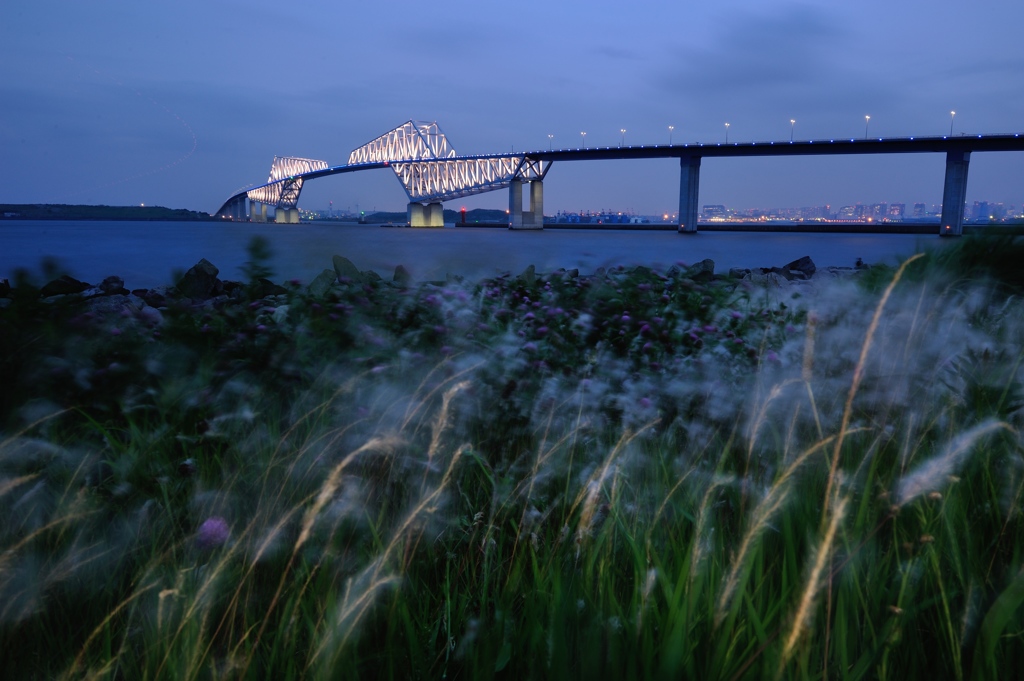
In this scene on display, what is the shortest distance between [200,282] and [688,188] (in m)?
54.1

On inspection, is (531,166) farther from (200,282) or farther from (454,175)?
(200,282)

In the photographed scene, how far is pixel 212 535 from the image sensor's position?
1.75 m

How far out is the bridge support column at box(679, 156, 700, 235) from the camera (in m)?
57.6

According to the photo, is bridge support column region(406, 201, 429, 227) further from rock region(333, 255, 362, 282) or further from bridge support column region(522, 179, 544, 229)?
rock region(333, 255, 362, 282)

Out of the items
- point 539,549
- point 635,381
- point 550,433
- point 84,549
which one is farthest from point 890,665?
point 635,381

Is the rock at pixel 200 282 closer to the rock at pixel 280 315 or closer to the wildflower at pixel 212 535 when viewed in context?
the rock at pixel 280 315

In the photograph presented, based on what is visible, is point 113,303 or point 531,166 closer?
point 113,303

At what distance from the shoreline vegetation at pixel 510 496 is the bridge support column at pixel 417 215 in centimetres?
6920

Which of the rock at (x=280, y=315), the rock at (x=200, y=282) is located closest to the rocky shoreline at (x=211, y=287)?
the rock at (x=200, y=282)

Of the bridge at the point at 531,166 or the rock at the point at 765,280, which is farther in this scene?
the bridge at the point at 531,166

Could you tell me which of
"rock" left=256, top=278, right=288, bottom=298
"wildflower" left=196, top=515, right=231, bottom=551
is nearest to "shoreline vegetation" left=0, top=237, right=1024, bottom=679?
"wildflower" left=196, top=515, right=231, bottom=551

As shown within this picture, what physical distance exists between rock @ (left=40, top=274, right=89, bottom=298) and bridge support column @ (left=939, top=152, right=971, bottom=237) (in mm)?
51466

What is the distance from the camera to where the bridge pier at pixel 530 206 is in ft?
221

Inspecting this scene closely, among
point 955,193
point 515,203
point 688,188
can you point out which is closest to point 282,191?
point 515,203
